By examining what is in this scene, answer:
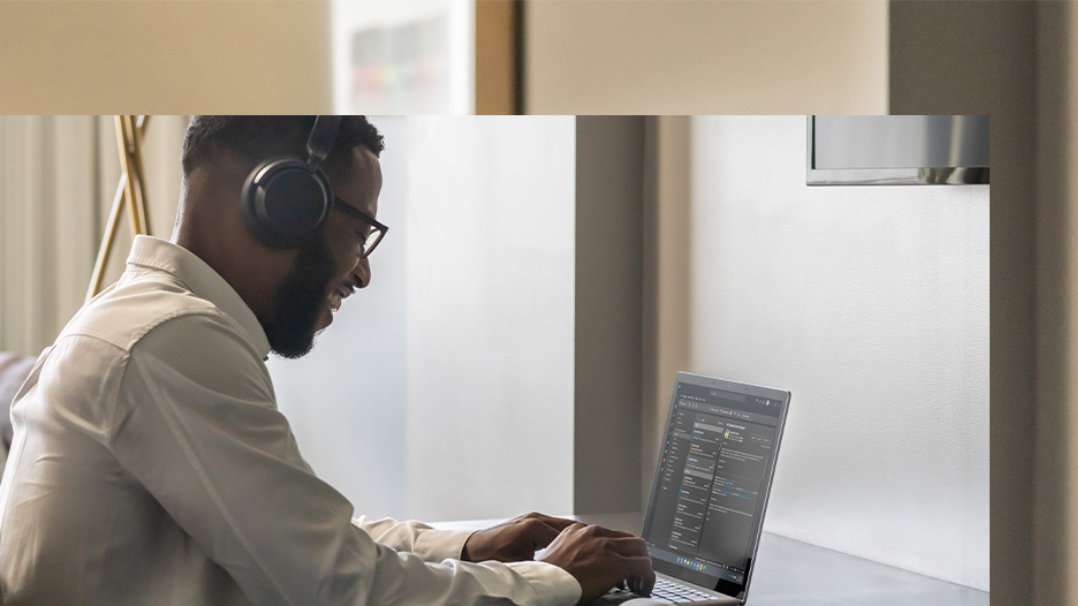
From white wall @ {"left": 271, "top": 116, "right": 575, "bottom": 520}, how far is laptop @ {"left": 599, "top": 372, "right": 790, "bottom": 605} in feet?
0.58

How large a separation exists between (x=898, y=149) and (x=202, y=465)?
0.64 meters

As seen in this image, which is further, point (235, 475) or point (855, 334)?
point (855, 334)

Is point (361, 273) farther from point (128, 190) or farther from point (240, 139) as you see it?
point (128, 190)

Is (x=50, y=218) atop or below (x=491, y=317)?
atop

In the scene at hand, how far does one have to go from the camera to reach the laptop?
1.06 meters

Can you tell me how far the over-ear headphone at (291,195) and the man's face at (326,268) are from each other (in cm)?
2

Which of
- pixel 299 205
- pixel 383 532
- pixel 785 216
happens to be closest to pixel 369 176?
pixel 299 205

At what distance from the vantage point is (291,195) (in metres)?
0.95

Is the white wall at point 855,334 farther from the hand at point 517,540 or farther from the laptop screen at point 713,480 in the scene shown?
the hand at point 517,540

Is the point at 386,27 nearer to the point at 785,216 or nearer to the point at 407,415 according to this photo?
the point at 785,216

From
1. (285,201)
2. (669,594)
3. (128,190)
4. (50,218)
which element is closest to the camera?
(285,201)

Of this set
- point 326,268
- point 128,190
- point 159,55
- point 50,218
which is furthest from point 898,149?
point 50,218

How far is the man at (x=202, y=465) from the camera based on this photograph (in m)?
0.83

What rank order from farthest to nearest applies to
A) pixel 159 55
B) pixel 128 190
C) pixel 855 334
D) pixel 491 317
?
pixel 128 190 → pixel 491 317 → pixel 855 334 → pixel 159 55
